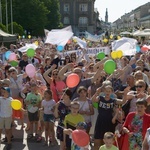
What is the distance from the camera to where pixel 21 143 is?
23.3 ft

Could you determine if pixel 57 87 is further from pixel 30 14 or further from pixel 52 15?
pixel 52 15

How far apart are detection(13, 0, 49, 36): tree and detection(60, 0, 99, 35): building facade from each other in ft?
134

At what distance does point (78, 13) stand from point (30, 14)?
145 ft

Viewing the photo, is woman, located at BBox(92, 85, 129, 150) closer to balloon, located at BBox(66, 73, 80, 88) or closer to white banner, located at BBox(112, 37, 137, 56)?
balloon, located at BBox(66, 73, 80, 88)

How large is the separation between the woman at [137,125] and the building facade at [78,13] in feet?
303

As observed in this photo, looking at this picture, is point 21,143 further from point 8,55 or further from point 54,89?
point 8,55

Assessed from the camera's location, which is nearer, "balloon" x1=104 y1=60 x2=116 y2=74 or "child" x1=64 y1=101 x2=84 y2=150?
"child" x1=64 y1=101 x2=84 y2=150

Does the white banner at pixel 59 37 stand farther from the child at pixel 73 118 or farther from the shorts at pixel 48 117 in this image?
the child at pixel 73 118

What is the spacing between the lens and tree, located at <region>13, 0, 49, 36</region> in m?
54.8

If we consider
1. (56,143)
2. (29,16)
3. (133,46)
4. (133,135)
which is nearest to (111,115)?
(133,135)

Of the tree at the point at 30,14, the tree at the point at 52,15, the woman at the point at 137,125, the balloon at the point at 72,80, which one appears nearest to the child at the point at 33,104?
the balloon at the point at 72,80

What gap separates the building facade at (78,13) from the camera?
320 ft

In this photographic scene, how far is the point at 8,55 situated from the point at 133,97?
656 cm

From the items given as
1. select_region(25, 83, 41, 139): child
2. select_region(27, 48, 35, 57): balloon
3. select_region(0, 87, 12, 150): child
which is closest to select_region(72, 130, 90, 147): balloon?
select_region(0, 87, 12, 150): child
